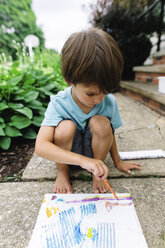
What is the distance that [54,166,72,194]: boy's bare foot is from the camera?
91 cm

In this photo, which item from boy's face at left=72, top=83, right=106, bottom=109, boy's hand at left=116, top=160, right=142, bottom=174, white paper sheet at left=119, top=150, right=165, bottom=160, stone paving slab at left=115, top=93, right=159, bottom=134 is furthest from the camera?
stone paving slab at left=115, top=93, right=159, bottom=134

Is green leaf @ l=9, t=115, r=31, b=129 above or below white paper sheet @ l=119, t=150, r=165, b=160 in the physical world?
above

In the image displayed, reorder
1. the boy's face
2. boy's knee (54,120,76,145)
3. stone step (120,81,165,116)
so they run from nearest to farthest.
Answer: the boy's face
boy's knee (54,120,76,145)
stone step (120,81,165,116)

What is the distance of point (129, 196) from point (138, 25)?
10.3ft


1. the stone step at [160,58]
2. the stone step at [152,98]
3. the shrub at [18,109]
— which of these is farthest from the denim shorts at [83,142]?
the stone step at [160,58]

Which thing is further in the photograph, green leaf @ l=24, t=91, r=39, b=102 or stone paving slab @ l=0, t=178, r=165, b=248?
green leaf @ l=24, t=91, r=39, b=102

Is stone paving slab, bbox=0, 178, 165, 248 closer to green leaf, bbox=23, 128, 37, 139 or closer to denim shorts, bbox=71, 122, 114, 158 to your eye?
denim shorts, bbox=71, 122, 114, 158

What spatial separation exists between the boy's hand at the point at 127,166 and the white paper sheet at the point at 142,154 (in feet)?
0.34

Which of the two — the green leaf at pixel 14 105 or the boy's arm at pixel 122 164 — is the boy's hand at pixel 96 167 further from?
the green leaf at pixel 14 105

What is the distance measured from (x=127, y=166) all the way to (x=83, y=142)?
294mm

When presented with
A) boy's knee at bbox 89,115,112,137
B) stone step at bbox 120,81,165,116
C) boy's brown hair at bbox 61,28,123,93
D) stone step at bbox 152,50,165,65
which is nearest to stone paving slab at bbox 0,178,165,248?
boy's knee at bbox 89,115,112,137

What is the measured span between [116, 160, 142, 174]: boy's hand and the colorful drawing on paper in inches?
8.7

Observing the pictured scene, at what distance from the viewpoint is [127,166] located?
1.07 meters

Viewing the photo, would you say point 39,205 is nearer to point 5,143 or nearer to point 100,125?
point 100,125
